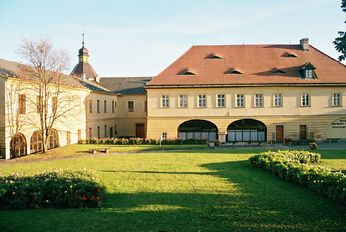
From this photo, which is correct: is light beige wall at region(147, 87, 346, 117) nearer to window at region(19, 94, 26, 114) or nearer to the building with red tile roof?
the building with red tile roof

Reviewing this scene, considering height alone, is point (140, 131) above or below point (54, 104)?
below

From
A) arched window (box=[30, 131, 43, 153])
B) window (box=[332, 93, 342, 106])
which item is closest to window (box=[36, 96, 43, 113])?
arched window (box=[30, 131, 43, 153])

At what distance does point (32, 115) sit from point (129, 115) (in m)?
19.4

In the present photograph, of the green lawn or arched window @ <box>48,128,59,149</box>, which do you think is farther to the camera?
arched window @ <box>48,128,59,149</box>

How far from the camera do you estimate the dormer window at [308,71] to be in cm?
3403

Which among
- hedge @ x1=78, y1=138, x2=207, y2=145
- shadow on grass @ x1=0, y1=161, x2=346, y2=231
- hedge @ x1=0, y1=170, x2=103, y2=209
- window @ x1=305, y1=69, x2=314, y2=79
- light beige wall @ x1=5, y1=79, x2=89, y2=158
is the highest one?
window @ x1=305, y1=69, x2=314, y2=79

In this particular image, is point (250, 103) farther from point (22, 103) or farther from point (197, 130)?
point (22, 103)

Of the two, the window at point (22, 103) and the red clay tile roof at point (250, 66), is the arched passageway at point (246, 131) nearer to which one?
the red clay tile roof at point (250, 66)

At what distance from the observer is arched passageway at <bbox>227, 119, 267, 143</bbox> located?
115 feet

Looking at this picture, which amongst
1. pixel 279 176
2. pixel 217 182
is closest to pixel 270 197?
pixel 217 182

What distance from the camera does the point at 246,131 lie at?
116ft


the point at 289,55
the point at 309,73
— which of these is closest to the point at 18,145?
the point at 309,73

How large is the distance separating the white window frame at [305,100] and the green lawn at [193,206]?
56.1 feet

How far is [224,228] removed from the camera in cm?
862
